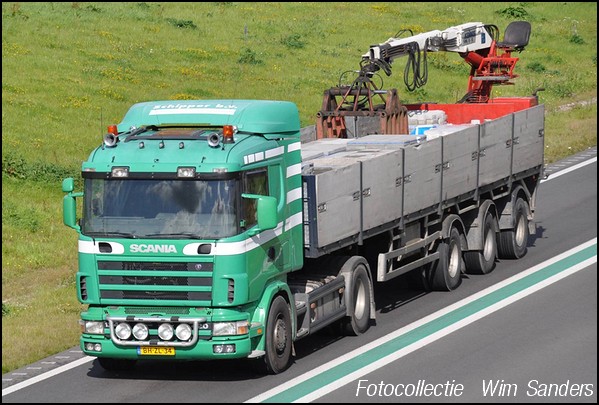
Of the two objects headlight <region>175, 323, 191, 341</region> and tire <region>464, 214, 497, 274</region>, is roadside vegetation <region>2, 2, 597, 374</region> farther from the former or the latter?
tire <region>464, 214, 497, 274</region>

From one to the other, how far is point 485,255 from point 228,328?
931cm

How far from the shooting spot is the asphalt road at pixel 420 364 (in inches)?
640

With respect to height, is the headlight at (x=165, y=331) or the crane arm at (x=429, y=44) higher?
the crane arm at (x=429, y=44)

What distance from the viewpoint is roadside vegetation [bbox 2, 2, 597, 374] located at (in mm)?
25609

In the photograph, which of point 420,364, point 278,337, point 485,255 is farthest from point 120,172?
point 485,255

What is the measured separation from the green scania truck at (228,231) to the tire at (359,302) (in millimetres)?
23

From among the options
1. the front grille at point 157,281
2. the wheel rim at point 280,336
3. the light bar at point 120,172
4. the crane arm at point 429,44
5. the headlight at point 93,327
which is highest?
the crane arm at point 429,44

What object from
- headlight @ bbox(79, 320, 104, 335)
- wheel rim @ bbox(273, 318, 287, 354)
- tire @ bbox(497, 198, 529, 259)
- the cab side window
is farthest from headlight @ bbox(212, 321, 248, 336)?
tire @ bbox(497, 198, 529, 259)

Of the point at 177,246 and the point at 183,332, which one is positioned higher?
the point at 177,246

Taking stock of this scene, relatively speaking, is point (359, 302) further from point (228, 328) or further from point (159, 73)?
point (159, 73)

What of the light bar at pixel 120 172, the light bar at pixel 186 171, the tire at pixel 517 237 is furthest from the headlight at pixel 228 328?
the tire at pixel 517 237

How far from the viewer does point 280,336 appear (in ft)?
56.8

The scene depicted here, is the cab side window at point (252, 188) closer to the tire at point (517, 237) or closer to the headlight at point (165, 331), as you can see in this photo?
the headlight at point (165, 331)

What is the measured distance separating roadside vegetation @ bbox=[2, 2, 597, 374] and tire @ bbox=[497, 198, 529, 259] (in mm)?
8402
